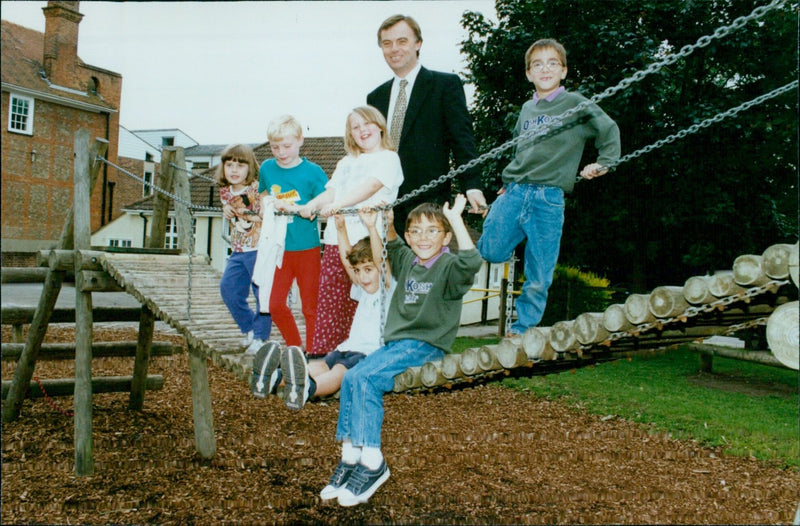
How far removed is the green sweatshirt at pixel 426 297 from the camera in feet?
10.9

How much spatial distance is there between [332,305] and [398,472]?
8.82 ft

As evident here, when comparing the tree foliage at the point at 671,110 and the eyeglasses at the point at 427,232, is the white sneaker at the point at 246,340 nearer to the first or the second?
the eyeglasses at the point at 427,232

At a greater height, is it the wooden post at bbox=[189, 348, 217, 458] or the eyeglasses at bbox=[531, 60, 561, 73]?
the eyeglasses at bbox=[531, 60, 561, 73]

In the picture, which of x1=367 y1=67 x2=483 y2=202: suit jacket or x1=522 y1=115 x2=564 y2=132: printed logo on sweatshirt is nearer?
x1=522 y1=115 x2=564 y2=132: printed logo on sweatshirt

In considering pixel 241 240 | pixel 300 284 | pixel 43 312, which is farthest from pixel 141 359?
pixel 300 284

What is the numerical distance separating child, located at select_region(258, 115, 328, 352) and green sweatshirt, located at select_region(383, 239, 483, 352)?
2.52ft

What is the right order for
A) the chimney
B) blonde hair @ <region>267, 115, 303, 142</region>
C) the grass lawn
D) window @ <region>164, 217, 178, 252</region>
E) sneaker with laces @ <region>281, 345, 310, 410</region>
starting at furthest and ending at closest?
1. window @ <region>164, 217, 178, 252</region>
2. the grass lawn
3. blonde hair @ <region>267, 115, 303, 142</region>
4. the chimney
5. sneaker with laces @ <region>281, 345, 310, 410</region>

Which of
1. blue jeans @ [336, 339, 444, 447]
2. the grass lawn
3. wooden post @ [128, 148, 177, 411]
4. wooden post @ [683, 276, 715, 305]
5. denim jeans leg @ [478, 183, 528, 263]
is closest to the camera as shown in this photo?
wooden post @ [683, 276, 715, 305]

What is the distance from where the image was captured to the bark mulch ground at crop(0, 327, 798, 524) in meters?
5.06

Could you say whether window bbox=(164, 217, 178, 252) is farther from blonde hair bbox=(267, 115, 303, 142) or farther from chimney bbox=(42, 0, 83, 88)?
blonde hair bbox=(267, 115, 303, 142)

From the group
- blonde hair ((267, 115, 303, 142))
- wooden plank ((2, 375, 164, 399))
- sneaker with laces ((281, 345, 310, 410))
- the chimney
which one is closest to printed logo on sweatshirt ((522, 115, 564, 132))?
blonde hair ((267, 115, 303, 142))

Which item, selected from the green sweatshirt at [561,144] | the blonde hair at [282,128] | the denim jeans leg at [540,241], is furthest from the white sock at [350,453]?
the blonde hair at [282,128]

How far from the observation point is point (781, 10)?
8.38 metres

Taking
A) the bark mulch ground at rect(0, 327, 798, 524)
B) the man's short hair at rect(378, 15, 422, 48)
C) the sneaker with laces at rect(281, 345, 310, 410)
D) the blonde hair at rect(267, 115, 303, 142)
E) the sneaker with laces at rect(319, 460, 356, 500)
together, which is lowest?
the bark mulch ground at rect(0, 327, 798, 524)
